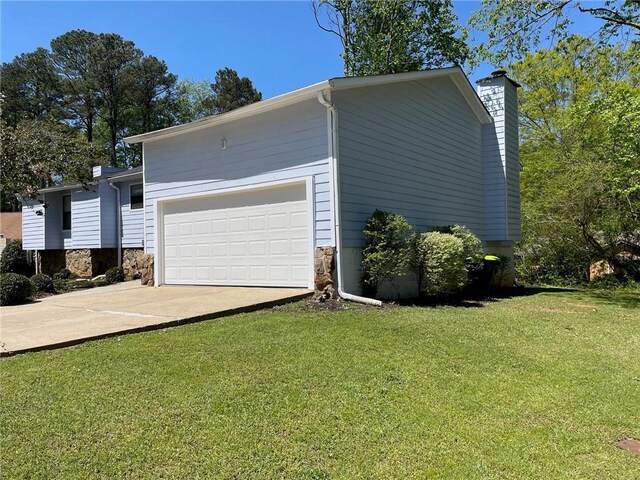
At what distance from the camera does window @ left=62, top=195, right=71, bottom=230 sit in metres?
19.8

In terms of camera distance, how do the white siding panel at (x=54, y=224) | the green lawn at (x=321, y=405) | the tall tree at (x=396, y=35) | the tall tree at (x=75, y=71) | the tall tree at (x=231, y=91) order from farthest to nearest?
the tall tree at (x=231, y=91)
the tall tree at (x=75, y=71)
the white siding panel at (x=54, y=224)
the tall tree at (x=396, y=35)
the green lawn at (x=321, y=405)

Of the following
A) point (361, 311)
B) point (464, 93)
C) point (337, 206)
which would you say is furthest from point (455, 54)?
point (361, 311)

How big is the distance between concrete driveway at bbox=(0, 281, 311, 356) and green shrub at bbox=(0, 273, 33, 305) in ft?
1.51

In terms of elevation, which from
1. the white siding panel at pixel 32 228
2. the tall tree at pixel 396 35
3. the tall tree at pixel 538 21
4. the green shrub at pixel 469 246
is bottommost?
the green shrub at pixel 469 246

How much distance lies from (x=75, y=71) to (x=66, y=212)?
1411cm

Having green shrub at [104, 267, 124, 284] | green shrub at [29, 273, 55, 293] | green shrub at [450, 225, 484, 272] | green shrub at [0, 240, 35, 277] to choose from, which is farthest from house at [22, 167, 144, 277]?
green shrub at [450, 225, 484, 272]

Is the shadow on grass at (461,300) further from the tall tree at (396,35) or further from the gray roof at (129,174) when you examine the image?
the tall tree at (396,35)

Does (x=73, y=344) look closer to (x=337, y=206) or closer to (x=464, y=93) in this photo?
(x=337, y=206)

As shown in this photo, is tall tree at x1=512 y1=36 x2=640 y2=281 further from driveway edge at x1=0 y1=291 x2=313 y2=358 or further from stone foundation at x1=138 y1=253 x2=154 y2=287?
stone foundation at x1=138 y1=253 x2=154 y2=287

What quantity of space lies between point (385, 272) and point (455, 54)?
1528cm

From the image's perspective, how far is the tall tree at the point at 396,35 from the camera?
1955 cm

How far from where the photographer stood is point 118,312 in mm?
7062

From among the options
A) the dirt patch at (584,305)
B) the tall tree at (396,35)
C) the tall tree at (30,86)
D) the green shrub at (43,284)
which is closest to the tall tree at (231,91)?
the tall tree at (30,86)

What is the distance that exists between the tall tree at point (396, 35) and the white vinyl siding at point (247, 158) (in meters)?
11.7
